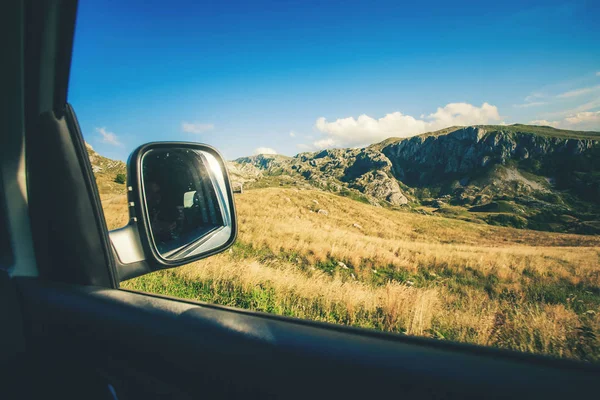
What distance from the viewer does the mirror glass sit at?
1.94 metres

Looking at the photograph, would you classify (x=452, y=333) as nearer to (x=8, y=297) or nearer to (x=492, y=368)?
(x=492, y=368)

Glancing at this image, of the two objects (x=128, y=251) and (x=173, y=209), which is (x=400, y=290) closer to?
(x=173, y=209)

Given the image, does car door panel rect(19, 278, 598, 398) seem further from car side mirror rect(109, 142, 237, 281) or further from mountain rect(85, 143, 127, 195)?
mountain rect(85, 143, 127, 195)

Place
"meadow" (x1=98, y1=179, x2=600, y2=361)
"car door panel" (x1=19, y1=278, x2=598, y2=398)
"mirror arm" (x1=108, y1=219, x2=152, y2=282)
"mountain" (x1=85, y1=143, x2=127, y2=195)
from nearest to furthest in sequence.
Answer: "car door panel" (x1=19, y1=278, x2=598, y2=398)
"mirror arm" (x1=108, y1=219, x2=152, y2=282)
"mountain" (x1=85, y1=143, x2=127, y2=195)
"meadow" (x1=98, y1=179, x2=600, y2=361)

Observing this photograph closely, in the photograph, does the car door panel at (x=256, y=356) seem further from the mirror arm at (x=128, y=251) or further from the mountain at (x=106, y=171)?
the mountain at (x=106, y=171)

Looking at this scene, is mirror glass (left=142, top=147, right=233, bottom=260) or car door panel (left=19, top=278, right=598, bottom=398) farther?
mirror glass (left=142, top=147, right=233, bottom=260)

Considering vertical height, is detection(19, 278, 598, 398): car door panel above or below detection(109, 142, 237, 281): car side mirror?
below

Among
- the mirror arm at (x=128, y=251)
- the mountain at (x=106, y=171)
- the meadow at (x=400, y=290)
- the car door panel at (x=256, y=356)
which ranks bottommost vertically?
the meadow at (x=400, y=290)

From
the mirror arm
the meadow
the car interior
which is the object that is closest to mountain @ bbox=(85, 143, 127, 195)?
the meadow

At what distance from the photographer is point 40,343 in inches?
60.8

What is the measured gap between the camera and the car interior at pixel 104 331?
0.85m

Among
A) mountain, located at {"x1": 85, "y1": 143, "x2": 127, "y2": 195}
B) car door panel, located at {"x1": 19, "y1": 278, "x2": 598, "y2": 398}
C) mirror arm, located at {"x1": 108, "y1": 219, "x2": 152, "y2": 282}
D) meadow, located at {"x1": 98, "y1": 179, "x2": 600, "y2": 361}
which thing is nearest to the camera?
car door panel, located at {"x1": 19, "y1": 278, "x2": 598, "y2": 398}

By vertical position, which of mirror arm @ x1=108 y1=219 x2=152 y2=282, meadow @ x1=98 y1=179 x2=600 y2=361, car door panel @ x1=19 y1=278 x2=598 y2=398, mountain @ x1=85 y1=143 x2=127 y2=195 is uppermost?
mountain @ x1=85 y1=143 x2=127 y2=195

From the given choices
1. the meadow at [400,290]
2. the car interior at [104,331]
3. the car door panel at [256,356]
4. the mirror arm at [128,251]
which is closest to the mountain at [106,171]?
the meadow at [400,290]
